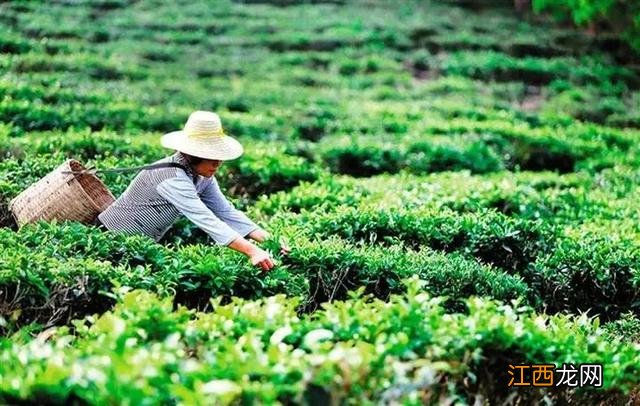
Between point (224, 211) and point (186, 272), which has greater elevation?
point (224, 211)

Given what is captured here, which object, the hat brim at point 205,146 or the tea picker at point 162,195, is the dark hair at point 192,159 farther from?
the hat brim at point 205,146

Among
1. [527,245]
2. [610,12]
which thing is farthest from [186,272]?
[610,12]

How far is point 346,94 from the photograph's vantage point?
51.4 ft

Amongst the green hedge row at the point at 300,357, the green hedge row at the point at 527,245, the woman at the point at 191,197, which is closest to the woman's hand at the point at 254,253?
the woman at the point at 191,197

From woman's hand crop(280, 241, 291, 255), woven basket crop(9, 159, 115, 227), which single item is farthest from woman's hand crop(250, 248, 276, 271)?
woven basket crop(9, 159, 115, 227)

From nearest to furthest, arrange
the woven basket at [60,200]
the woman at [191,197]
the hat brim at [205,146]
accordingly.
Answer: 1. the woman at [191,197]
2. the hat brim at [205,146]
3. the woven basket at [60,200]

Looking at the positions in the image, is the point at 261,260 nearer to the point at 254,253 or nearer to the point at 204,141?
the point at 254,253

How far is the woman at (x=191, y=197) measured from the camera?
17.3 ft

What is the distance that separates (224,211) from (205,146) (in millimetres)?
591

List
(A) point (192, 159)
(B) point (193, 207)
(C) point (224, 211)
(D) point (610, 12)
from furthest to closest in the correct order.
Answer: (D) point (610, 12) < (C) point (224, 211) < (A) point (192, 159) < (B) point (193, 207)

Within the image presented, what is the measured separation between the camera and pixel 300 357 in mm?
3393

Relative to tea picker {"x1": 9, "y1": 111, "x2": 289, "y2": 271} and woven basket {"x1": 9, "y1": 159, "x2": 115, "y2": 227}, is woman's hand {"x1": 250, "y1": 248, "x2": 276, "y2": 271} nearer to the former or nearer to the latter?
tea picker {"x1": 9, "y1": 111, "x2": 289, "y2": 271}

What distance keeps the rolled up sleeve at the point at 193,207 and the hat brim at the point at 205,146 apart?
0.20 m

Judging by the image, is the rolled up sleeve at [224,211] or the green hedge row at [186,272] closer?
the green hedge row at [186,272]
